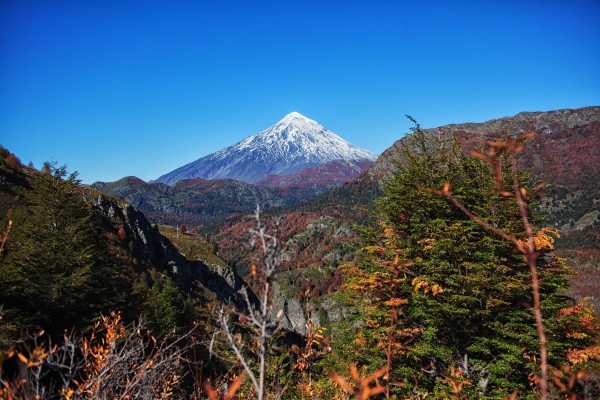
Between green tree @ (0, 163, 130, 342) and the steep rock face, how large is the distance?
994 inches

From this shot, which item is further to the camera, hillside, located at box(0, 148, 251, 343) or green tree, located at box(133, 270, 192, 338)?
green tree, located at box(133, 270, 192, 338)

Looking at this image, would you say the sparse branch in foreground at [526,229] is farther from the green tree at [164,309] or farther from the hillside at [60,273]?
the green tree at [164,309]

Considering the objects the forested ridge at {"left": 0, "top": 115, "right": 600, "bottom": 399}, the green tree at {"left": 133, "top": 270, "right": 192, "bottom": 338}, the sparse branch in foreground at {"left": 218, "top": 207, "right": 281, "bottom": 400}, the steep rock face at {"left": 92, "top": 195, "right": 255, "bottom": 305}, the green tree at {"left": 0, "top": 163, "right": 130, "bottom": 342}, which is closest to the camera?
the sparse branch in foreground at {"left": 218, "top": 207, "right": 281, "bottom": 400}

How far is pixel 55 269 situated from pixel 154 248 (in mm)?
39170

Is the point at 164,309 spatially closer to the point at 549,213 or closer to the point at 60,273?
the point at 60,273

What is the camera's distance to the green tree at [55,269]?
48.2 feet

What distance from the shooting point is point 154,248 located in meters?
54.2

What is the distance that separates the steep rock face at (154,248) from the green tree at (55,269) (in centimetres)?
2525

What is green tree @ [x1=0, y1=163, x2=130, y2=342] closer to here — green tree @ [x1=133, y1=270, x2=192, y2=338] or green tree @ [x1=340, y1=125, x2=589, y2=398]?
green tree @ [x1=133, y1=270, x2=192, y2=338]

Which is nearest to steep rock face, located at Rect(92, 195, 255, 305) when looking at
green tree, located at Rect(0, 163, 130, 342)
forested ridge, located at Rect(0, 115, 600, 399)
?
green tree, located at Rect(0, 163, 130, 342)

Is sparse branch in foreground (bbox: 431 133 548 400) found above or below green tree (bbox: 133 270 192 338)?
above

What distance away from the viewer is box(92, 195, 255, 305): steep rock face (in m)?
48.8

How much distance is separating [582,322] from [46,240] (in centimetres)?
2341

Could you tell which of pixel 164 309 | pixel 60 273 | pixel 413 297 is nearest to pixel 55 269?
pixel 60 273
